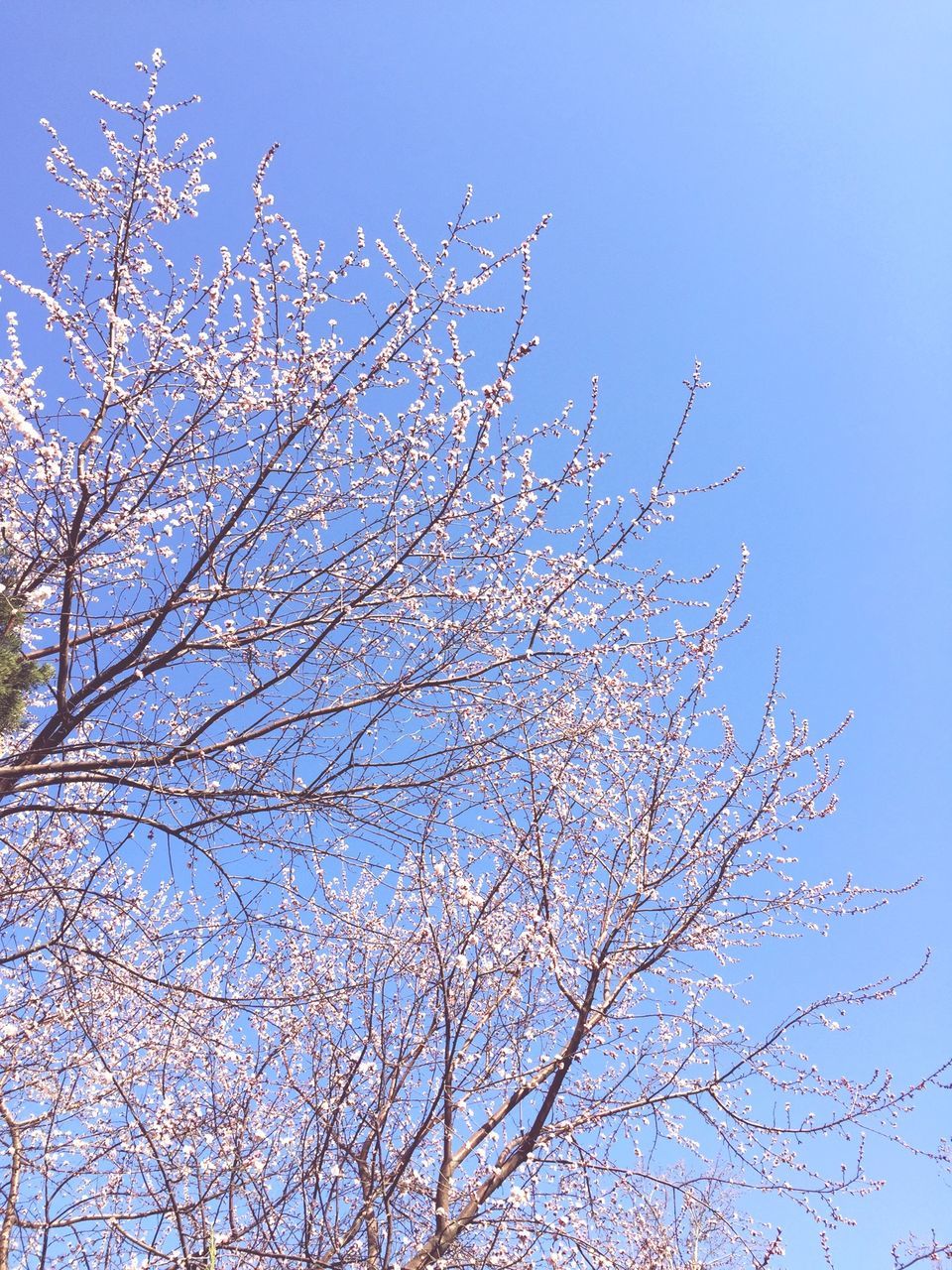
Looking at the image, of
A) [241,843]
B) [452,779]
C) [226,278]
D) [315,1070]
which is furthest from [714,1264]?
[226,278]

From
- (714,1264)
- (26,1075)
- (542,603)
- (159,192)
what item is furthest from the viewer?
(714,1264)

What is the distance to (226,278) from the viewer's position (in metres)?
3.73

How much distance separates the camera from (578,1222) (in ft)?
14.2

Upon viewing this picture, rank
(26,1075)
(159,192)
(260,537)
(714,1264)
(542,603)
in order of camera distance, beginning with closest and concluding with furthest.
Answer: (159,192) < (260,537) < (542,603) < (26,1075) < (714,1264)

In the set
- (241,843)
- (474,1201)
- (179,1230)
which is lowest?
(179,1230)

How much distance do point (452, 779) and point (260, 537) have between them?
1512mm

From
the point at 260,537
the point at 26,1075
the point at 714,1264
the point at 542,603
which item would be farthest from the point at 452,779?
the point at 714,1264

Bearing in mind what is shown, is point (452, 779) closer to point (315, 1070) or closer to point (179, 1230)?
point (315, 1070)

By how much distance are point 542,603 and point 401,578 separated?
0.74 meters

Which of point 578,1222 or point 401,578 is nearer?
point 401,578

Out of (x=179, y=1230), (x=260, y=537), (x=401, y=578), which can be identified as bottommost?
(x=179, y=1230)

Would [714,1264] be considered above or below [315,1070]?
above

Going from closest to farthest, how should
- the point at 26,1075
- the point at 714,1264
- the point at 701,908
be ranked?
the point at 701,908, the point at 26,1075, the point at 714,1264

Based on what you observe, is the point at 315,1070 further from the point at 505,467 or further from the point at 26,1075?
the point at 505,467
